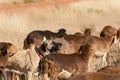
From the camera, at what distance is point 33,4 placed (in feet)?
141

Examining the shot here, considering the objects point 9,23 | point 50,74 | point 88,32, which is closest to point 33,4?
point 9,23

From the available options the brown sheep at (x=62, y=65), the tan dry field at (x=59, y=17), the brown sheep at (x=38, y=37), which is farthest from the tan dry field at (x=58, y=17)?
the brown sheep at (x=62, y=65)

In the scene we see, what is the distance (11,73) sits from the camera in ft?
51.0

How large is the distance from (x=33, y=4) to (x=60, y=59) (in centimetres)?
2869

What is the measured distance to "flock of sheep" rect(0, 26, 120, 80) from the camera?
13.4 meters

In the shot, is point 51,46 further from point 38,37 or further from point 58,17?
point 58,17

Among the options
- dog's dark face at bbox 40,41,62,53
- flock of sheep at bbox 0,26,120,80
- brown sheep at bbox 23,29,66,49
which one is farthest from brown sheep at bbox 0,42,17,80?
brown sheep at bbox 23,29,66,49

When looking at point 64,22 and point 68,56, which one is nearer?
point 68,56

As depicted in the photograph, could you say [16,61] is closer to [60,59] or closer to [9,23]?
[60,59]

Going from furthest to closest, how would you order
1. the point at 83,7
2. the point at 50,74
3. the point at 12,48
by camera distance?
the point at 83,7, the point at 12,48, the point at 50,74

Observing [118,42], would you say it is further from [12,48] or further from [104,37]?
[12,48]

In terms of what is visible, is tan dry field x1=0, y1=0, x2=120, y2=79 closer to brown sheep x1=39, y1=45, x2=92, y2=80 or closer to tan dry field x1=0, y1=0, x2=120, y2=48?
tan dry field x1=0, y1=0, x2=120, y2=48

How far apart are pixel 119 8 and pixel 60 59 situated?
29471mm

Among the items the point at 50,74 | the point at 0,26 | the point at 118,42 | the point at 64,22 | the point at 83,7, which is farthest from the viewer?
the point at 83,7
